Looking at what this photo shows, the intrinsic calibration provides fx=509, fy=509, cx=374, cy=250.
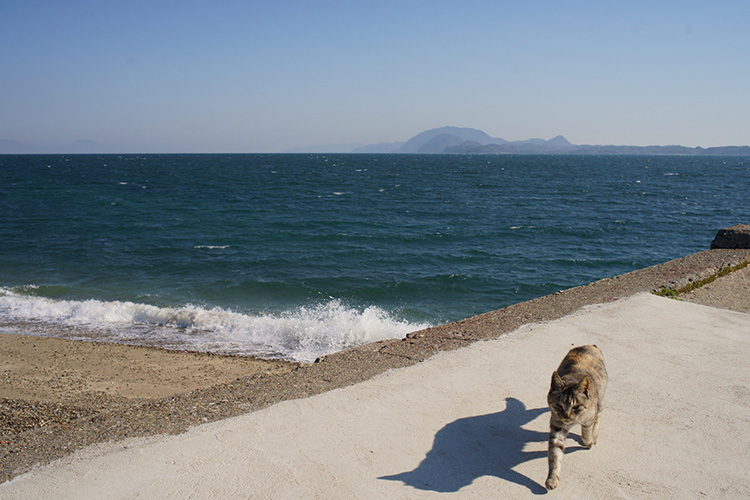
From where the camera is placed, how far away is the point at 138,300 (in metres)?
16.5

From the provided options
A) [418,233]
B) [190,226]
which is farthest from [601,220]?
[190,226]

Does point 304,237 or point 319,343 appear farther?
point 304,237

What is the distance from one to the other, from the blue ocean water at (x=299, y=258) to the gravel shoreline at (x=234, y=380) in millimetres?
2418

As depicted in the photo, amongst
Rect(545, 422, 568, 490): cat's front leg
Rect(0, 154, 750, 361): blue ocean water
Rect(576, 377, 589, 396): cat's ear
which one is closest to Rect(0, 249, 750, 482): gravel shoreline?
Rect(0, 154, 750, 361): blue ocean water

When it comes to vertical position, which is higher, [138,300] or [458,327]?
[458,327]

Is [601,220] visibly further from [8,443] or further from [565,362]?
[8,443]

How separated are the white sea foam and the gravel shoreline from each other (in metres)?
1.05

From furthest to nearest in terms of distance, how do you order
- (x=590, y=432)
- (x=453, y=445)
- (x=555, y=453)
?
(x=453, y=445), (x=590, y=432), (x=555, y=453)

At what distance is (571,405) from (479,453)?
124 centimetres

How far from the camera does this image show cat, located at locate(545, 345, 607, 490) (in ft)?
Answer: 14.7

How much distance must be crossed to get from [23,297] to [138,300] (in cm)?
371

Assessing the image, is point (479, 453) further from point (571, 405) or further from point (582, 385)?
point (582, 385)

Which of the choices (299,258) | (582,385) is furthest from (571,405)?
(299,258)

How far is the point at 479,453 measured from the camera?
5.23 m
